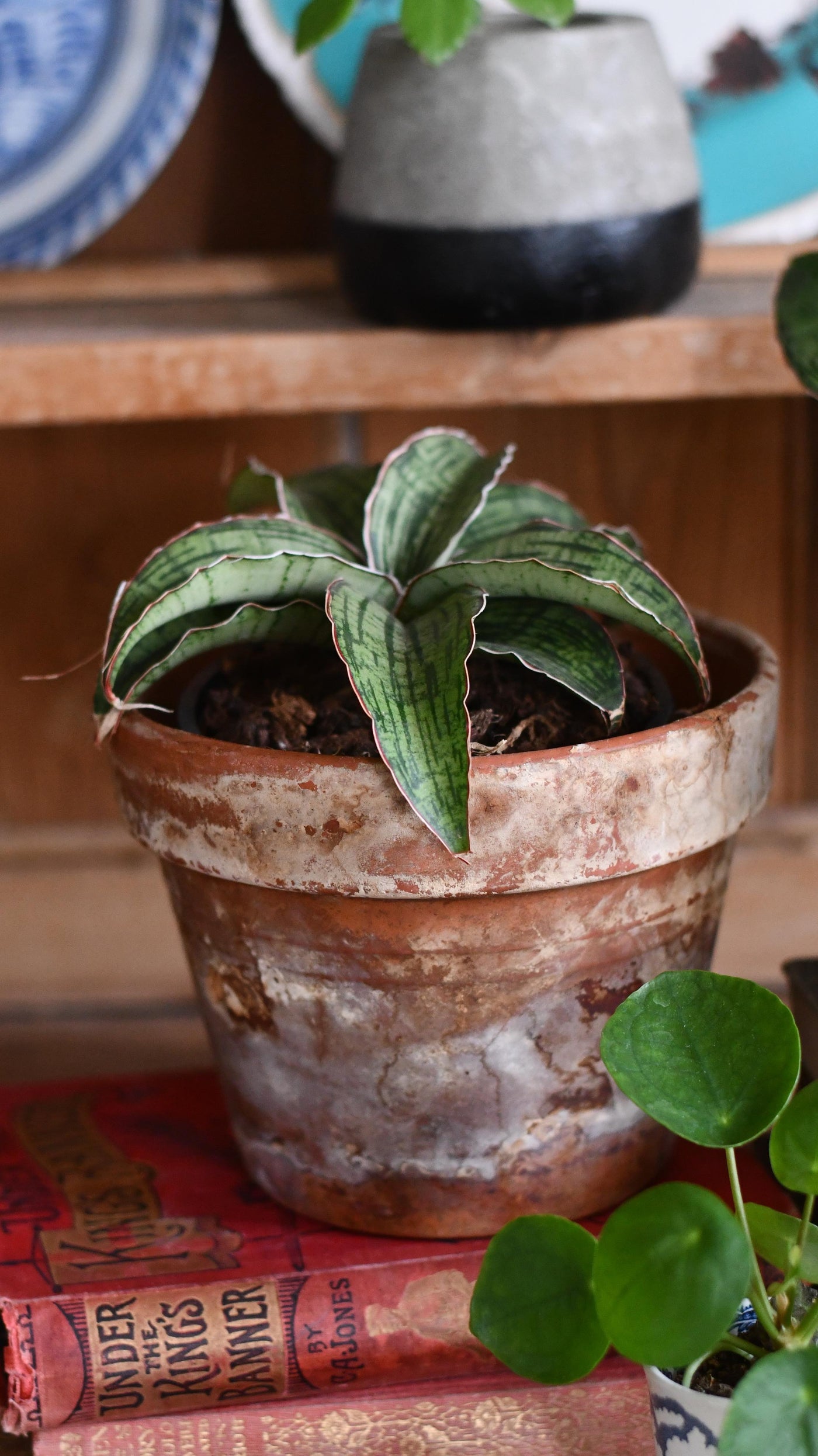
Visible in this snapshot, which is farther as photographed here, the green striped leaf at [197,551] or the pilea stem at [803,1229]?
the green striped leaf at [197,551]

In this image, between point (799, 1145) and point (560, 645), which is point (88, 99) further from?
point (799, 1145)

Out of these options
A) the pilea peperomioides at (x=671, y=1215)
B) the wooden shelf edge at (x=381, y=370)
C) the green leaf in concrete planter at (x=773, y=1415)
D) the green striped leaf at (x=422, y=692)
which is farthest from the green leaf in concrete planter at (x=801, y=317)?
the green leaf in concrete planter at (x=773, y=1415)

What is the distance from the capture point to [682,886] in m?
0.55

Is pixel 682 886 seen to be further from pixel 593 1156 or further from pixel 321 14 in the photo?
pixel 321 14

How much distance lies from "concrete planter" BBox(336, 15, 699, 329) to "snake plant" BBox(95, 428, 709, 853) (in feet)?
0.29

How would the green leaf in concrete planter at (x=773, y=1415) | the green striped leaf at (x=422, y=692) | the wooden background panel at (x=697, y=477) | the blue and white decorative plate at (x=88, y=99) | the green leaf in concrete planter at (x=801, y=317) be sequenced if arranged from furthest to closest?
the wooden background panel at (x=697, y=477) → the blue and white decorative plate at (x=88, y=99) → the green leaf in concrete planter at (x=801, y=317) → the green striped leaf at (x=422, y=692) → the green leaf in concrete planter at (x=773, y=1415)

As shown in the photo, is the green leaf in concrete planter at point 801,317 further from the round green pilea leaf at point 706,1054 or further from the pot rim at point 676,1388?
the pot rim at point 676,1388

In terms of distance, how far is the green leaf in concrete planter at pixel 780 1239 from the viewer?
450 millimetres

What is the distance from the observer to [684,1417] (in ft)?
1.40

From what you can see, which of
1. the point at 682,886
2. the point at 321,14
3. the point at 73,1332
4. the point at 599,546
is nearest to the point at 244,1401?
the point at 73,1332

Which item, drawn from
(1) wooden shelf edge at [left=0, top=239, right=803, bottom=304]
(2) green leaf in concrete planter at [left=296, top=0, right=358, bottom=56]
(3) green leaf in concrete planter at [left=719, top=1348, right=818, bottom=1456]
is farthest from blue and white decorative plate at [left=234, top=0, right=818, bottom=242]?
(3) green leaf in concrete planter at [left=719, top=1348, right=818, bottom=1456]

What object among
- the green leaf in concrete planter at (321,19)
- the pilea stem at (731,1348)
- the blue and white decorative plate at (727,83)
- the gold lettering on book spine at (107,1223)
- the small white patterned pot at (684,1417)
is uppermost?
the green leaf in concrete planter at (321,19)

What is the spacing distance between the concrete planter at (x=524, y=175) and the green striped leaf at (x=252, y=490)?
0.12 m

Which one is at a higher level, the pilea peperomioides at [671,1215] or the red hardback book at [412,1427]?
the pilea peperomioides at [671,1215]
